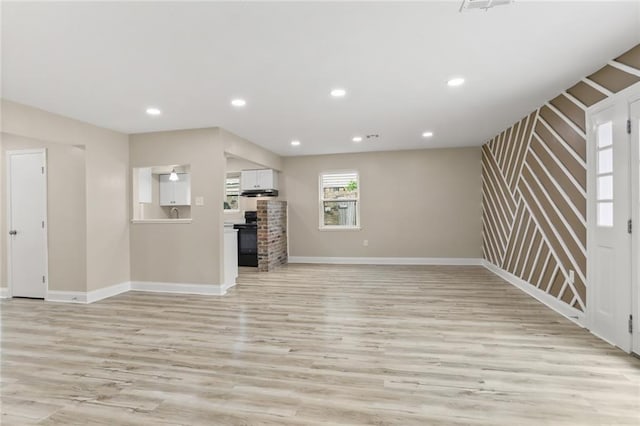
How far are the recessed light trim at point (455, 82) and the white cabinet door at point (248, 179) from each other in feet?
16.3

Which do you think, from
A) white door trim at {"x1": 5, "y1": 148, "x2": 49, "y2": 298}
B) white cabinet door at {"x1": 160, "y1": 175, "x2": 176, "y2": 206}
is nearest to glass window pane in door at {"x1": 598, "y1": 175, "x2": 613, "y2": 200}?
white door trim at {"x1": 5, "y1": 148, "x2": 49, "y2": 298}

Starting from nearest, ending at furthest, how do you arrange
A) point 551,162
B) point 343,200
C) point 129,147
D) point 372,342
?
point 372,342, point 551,162, point 129,147, point 343,200

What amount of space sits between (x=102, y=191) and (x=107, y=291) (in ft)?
4.76

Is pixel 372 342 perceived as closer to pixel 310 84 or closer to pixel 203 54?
pixel 310 84

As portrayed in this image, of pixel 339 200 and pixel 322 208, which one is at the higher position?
pixel 339 200

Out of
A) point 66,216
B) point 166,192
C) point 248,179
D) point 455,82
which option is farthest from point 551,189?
point 166,192

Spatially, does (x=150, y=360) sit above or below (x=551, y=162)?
below

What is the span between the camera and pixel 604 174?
290cm

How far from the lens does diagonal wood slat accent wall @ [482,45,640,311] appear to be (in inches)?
126

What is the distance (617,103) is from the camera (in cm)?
273

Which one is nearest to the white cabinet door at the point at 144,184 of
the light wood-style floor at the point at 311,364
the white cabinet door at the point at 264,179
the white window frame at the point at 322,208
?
the light wood-style floor at the point at 311,364

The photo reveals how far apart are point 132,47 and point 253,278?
4229mm

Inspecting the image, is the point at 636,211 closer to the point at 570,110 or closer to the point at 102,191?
the point at 570,110

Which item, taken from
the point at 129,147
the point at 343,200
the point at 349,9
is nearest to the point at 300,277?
the point at 343,200
